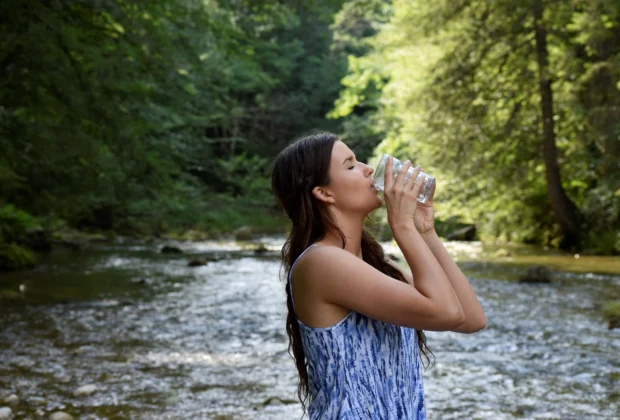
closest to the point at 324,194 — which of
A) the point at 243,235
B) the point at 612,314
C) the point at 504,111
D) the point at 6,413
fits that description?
the point at 6,413

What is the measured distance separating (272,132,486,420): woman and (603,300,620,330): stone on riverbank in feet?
21.2

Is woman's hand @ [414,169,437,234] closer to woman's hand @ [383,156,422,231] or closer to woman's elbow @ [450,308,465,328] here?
woman's hand @ [383,156,422,231]

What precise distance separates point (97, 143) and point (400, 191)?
8.84 m

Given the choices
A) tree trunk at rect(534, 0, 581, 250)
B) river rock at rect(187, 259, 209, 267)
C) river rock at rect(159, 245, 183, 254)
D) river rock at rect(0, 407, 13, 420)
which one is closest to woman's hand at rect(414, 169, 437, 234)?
river rock at rect(0, 407, 13, 420)

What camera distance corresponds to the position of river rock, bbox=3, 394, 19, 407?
5.42 m

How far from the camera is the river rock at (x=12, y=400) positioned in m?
5.42

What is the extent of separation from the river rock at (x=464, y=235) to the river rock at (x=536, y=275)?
9770 millimetres

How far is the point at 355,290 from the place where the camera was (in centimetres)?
222

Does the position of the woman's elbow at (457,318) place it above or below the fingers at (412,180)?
below

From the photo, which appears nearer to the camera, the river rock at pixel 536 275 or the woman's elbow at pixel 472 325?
the woman's elbow at pixel 472 325

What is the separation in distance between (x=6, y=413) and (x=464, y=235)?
1821 centimetres

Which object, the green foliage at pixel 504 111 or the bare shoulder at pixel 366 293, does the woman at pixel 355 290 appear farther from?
the green foliage at pixel 504 111

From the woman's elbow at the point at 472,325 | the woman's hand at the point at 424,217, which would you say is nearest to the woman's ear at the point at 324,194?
the woman's hand at the point at 424,217

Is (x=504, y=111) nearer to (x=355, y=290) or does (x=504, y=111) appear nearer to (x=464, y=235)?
(x=464, y=235)
